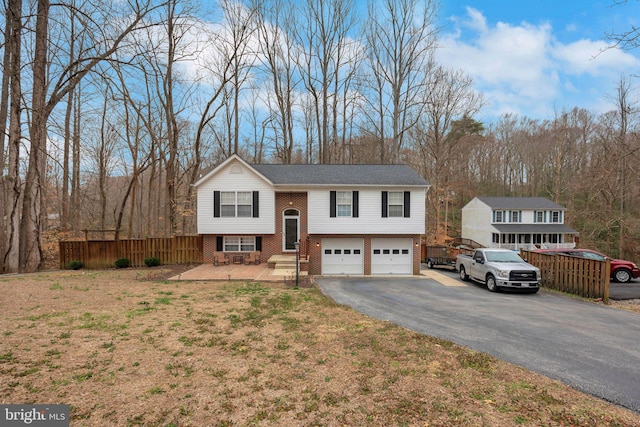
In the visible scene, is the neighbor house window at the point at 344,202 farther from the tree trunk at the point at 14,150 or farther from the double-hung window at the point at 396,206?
the tree trunk at the point at 14,150

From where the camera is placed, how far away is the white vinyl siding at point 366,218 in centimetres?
1636

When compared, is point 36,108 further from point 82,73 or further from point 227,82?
point 227,82

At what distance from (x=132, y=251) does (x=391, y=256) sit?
14554 millimetres

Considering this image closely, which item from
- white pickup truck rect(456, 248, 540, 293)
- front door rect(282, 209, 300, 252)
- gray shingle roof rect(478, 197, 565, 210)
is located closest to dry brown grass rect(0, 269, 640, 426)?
white pickup truck rect(456, 248, 540, 293)

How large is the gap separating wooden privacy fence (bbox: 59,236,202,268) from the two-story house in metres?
1.03

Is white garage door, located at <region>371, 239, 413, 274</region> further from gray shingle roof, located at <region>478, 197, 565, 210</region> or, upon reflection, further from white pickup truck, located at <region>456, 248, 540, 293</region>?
gray shingle roof, located at <region>478, 197, 565, 210</region>

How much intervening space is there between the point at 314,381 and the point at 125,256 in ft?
54.2

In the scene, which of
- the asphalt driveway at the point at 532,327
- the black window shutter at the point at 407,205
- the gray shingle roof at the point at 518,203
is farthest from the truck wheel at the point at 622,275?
the gray shingle roof at the point at 518,203

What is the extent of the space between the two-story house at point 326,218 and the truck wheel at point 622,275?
9.81 meters

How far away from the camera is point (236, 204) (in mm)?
16859

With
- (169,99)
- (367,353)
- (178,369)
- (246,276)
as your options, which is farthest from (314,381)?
(169,99)

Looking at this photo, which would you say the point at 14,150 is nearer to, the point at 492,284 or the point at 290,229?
the point at 290,229

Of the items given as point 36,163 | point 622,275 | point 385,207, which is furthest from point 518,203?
point 36,163

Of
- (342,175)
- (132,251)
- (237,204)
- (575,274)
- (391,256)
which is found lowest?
(575,274)
